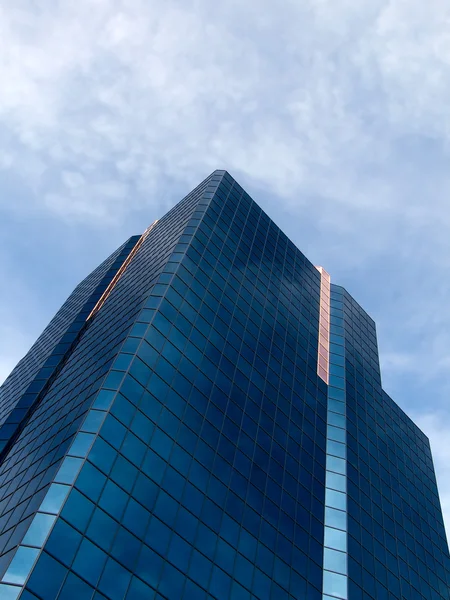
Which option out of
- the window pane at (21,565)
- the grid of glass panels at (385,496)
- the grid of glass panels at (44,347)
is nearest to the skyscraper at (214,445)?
the window pane at (21,565)

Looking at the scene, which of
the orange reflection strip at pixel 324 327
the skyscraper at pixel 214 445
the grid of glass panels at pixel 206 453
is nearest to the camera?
the grid of glass panels at pixel 206 453

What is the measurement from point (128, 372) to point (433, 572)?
39.3 m

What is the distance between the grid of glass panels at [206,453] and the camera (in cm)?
2897

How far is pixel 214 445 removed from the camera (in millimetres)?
39219

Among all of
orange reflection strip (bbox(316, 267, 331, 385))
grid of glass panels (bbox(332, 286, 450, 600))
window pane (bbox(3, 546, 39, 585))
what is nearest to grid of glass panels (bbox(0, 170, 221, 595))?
window pane (bbox(3, 546, 39, 585))

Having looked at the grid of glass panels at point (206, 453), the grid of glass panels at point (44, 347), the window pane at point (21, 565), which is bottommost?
the window pane at point (21, 565)

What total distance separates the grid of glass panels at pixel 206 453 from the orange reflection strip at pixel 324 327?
7.46 ft

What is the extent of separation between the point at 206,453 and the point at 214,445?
128 centimetres

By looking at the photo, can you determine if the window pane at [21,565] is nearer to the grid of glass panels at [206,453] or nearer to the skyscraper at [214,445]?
the skyscraper at [214,445]

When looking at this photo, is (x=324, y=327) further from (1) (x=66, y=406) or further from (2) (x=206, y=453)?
(1) (x=66, y=406)

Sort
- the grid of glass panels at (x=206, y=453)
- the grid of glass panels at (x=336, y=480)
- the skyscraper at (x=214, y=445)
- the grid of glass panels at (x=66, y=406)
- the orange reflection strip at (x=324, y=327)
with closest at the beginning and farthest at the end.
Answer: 1. the grid of glass panels at (x=206, y=453)
2. the skyscraper at (x=214, y=445)
3. the grid of glass panels at (x=66, y=406)
4. the grid of glass panels at (x=336, y=480)
5. the orange reflection strip at (x=324, y=327)

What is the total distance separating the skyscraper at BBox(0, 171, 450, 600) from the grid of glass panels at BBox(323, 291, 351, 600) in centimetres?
16

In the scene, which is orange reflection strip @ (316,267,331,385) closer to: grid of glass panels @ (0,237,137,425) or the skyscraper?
the skyscraper

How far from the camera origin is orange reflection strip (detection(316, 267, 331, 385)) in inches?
2372
